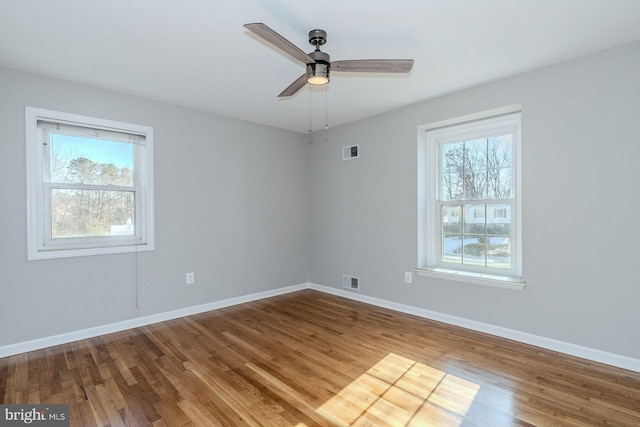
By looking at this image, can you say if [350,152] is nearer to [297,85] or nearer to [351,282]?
[351,282]

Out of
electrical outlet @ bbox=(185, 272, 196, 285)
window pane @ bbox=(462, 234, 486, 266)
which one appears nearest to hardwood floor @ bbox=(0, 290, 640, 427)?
electrical outlet @ bbox=(185, 272, 196, 285)

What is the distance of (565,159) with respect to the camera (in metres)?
2.75

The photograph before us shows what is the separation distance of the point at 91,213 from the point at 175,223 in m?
0.82

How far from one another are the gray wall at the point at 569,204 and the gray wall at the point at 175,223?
1.92 meters

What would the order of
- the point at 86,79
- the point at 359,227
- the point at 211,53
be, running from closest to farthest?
the point at 211,53 → the point at 86,79 → the point at 359,227

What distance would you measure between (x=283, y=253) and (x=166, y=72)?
2.86 meters

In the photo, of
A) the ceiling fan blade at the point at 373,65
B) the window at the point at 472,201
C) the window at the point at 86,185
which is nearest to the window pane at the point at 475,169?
the window at the point at 472,201

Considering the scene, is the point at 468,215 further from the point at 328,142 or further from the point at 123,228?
the point at 123,228

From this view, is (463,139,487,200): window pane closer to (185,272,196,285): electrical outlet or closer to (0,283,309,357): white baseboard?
(0,283,309,357): white baseboard

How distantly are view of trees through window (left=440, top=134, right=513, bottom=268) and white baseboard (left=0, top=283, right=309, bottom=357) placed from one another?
105 inches

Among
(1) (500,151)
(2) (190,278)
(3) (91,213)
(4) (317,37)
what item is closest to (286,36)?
(4) (317,37)

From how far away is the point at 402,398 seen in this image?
211 cm

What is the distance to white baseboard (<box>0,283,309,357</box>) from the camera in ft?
9.26

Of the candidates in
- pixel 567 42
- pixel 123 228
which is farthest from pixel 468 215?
pixel 123 228
